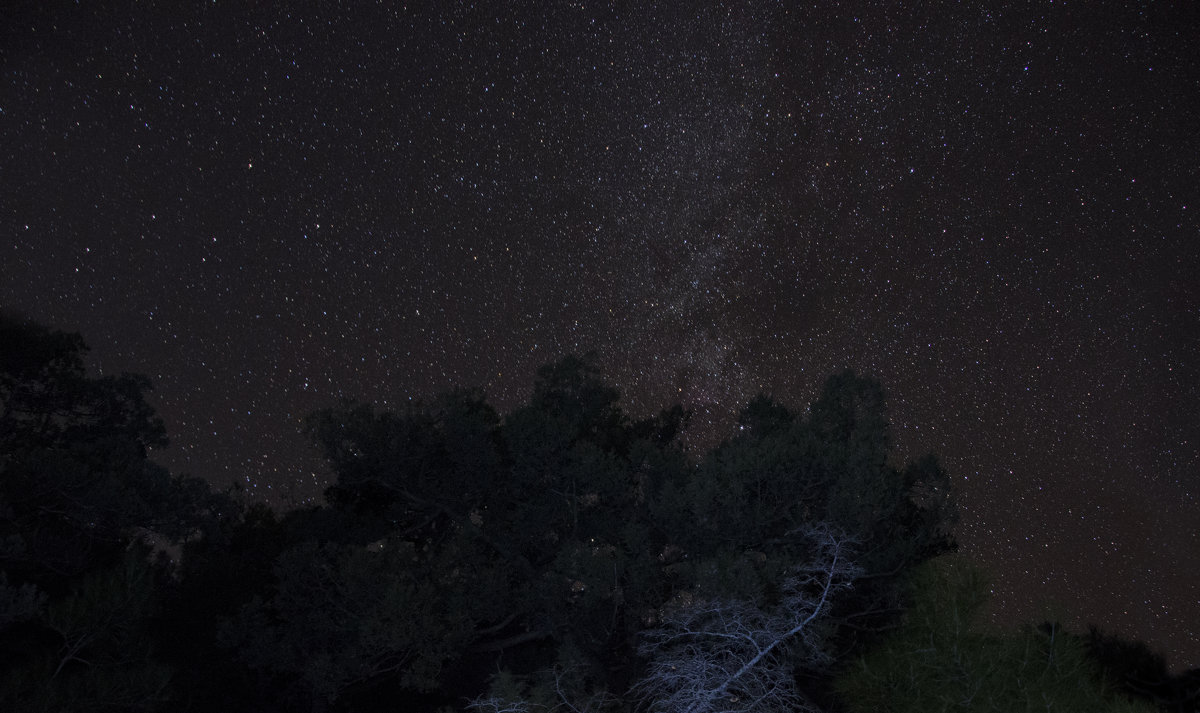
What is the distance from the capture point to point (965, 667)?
653 centimetres

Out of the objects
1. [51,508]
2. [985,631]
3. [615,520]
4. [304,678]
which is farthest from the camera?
[615,520]

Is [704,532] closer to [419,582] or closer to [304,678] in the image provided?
[419,582]

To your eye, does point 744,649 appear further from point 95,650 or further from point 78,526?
point 78,526

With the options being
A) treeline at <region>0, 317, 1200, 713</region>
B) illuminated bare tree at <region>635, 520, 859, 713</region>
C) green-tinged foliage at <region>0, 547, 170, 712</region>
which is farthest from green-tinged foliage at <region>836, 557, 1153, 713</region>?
green-tinged foliage at <region>0, 547, 170, 712</region>

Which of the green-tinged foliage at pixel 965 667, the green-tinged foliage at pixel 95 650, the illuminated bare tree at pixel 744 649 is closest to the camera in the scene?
the green-tinged foliage at pixel 965 667

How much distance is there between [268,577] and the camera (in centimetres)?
1054

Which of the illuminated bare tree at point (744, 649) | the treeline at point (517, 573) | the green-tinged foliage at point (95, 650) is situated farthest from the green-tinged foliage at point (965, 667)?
the green-tinged foliage at point (95, 650)

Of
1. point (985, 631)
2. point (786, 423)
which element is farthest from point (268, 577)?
point (985, 631)

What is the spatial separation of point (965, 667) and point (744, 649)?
5.73 feet

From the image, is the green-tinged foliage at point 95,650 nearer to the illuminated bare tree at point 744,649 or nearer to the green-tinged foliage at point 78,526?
the green-tinged foliage at point 78,526

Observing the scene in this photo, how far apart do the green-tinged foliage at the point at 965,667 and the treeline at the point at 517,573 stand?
→ 0.9 inches

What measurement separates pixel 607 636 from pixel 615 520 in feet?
4.60

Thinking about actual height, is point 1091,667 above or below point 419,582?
below

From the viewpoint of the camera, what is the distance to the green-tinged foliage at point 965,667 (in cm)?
626
